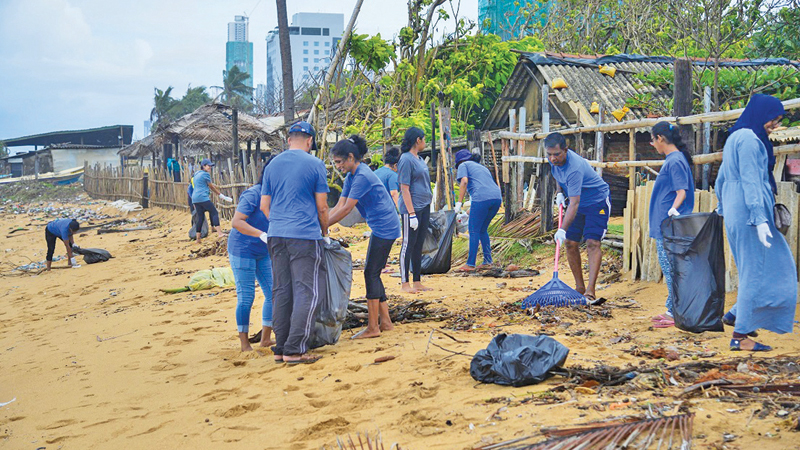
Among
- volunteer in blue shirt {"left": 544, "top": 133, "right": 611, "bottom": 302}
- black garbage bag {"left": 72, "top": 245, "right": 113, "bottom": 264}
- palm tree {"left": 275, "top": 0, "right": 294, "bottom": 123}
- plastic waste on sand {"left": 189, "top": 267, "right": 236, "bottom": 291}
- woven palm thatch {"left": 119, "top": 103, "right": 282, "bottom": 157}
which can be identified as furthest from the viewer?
woven palm thatch {"left": 119, "top": 103, "right": 282, "bottom": 157}

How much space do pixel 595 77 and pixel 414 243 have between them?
10.5 m

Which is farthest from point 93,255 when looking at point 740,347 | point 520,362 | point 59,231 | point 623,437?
point 623,437

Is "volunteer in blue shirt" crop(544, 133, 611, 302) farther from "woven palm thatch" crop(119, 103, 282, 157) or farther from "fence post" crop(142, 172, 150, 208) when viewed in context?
"fence post" crop(142, 172, 150, 208)

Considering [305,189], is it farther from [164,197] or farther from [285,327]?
[164,197]

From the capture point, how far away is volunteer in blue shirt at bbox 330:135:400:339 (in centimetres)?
567

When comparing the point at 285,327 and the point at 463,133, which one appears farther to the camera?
the point at 463,133

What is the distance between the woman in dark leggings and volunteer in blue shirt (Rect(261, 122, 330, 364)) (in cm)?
230

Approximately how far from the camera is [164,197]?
22016mm

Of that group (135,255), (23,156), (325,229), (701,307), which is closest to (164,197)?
(135,255)

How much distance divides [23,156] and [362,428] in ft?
170

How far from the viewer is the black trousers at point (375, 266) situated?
18.7ft

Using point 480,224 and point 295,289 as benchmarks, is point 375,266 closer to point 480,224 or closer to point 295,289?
point 295,289

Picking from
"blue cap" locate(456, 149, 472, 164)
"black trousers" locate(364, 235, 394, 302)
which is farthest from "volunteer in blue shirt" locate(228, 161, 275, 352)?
"blue cap" locate(456, 149, 472, 164)

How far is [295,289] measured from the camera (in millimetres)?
5066
